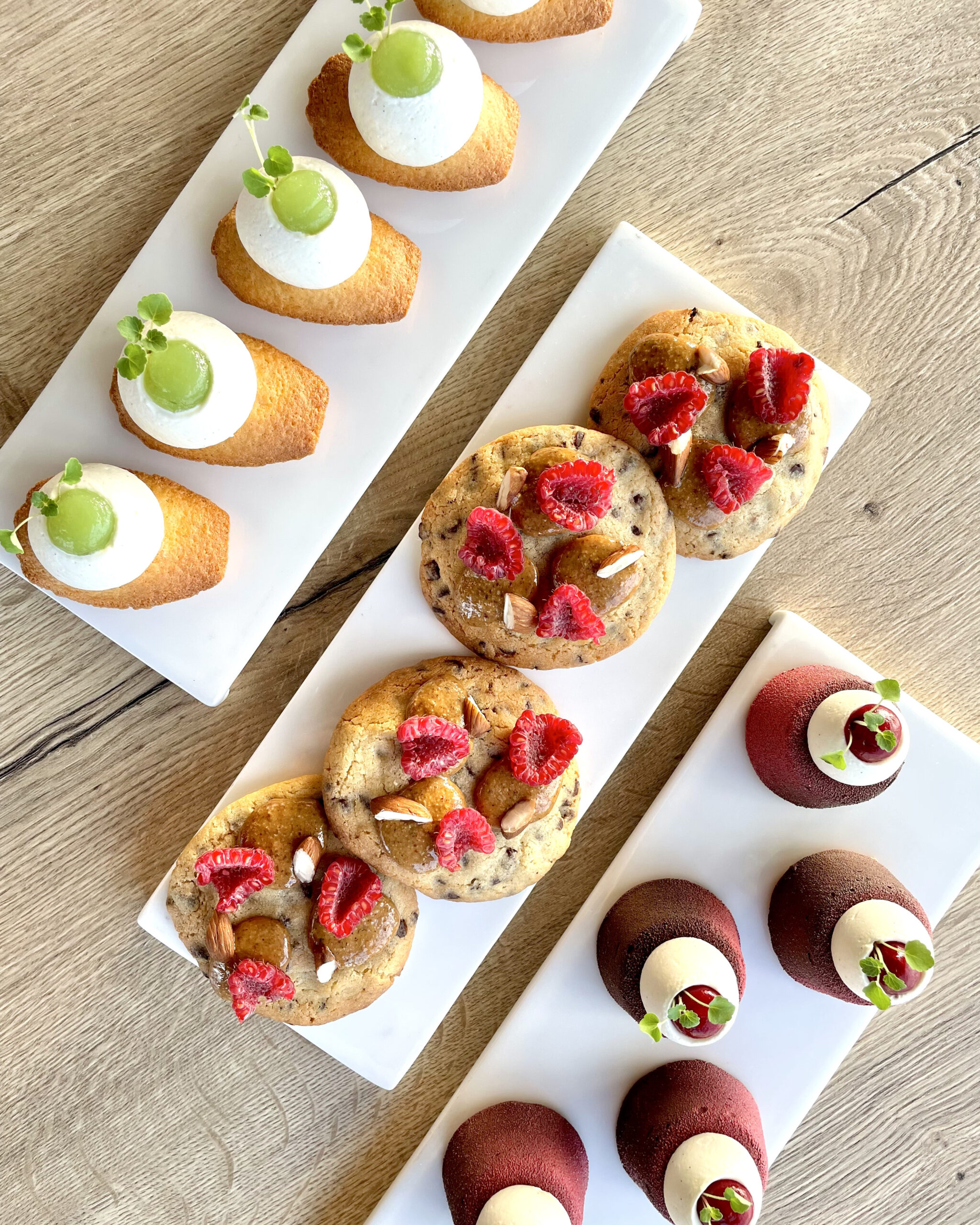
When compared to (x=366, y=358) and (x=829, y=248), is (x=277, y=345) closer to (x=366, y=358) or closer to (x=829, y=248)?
(x=366, y=358)

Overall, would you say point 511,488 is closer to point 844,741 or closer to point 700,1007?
point 844,741

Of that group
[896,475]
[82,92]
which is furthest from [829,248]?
[82,92]

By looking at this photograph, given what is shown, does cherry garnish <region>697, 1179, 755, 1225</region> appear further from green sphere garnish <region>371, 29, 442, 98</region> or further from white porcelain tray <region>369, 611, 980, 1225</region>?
green sphere garnish <region>371, 29, 442, 98</region>

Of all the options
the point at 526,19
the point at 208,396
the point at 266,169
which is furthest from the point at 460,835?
the point at 526,19

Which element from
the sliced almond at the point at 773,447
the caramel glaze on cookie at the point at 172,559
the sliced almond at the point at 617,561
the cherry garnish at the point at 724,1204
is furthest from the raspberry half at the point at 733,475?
the cherry garnish at the point at 724,1204

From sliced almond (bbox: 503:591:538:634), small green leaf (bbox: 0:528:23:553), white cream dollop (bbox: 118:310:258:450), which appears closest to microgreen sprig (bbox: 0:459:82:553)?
small green leaf (bbox: 0:528:23:553)

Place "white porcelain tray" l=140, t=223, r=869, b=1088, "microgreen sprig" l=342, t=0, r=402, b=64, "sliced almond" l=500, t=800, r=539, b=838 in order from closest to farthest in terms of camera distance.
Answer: "microgreen sprig" l=342, t=0, r=402, b=64
"sliced almond" l=500, t=800, r=539, b=838
"white porcelain tray" l=140, t=223, r=869, b=1088

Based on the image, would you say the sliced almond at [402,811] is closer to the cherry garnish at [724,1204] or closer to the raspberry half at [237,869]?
the raspberry half at [237,869]
